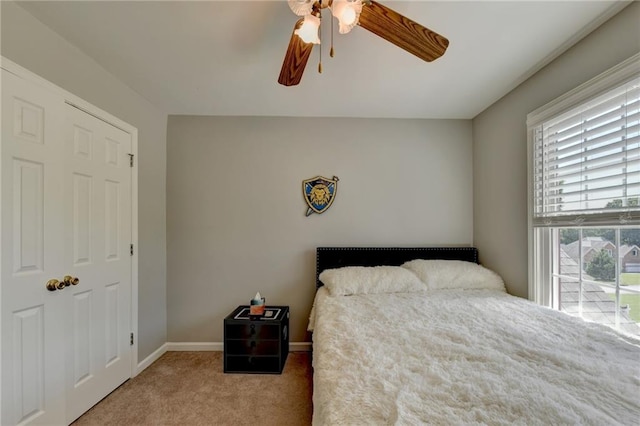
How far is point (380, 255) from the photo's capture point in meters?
2.73

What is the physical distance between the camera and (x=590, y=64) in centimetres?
161

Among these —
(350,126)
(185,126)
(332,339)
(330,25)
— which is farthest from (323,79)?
(332,339)

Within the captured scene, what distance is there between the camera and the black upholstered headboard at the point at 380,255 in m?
2.72

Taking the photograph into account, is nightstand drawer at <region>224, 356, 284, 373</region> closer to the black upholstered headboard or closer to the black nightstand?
the black nightstand

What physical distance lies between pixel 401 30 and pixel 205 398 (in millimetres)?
2643

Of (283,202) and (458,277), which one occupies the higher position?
(283,202)

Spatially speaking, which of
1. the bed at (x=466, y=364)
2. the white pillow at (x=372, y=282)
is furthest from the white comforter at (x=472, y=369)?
the white pillow at (x=372, y=282)

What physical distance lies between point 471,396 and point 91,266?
234cm

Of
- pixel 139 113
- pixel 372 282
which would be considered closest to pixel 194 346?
pixel 372 282

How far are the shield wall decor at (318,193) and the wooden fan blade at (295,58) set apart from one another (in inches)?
48.5

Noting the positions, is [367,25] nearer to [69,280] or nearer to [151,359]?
[69,280]

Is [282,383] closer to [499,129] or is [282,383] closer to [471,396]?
[471,396]

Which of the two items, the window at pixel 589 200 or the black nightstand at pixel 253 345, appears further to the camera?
the black nightstand at pixel 253 345

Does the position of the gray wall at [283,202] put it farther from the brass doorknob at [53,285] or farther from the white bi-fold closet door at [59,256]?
the brass doorknob at [53,285]
